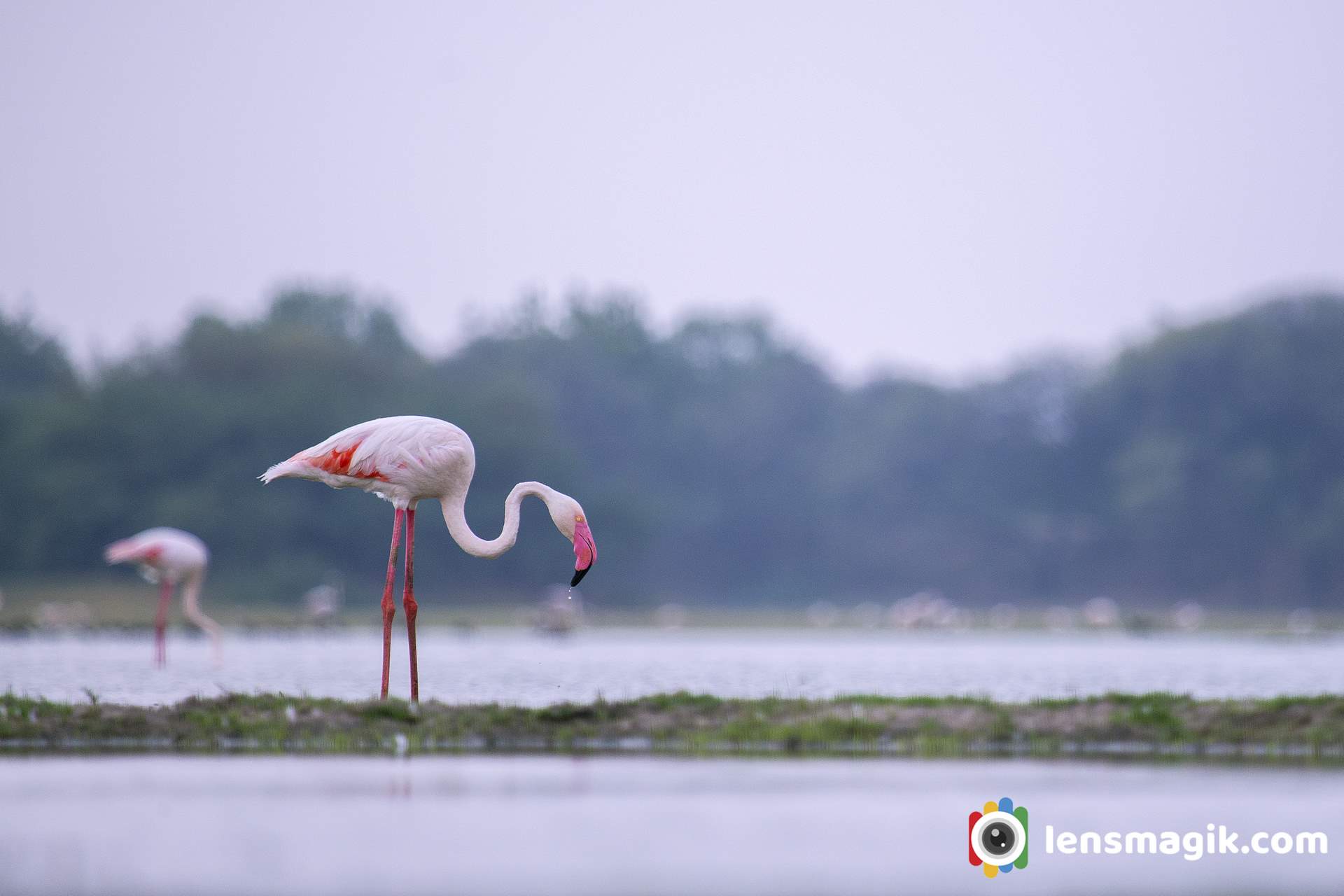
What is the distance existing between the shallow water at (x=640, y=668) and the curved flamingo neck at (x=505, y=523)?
4.18 feet

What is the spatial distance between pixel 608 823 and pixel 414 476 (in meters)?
7.04

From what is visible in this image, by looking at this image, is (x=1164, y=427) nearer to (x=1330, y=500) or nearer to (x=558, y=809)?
(x=1330, y=500)

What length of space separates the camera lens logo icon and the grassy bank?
3.63 m

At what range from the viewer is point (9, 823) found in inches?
339

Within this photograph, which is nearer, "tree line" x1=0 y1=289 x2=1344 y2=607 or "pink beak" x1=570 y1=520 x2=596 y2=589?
"pink beak" x1=570 y1=520 x2=596 y2=589

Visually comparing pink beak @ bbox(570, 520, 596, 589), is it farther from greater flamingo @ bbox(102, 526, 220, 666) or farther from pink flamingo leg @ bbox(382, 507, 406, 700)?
greater flamingo @ bbox(102, 526, 220, 666)

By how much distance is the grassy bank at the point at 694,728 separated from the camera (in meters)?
12.5

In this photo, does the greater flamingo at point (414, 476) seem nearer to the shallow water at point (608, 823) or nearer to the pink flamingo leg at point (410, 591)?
the pink flamingo leg at point (410, 591)

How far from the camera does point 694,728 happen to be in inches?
525

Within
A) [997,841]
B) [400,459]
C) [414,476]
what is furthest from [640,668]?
[997,841]

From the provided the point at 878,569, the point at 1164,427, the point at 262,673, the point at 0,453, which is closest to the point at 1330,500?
the point at 1164,427

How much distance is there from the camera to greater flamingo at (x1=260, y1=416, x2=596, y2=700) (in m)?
15.4

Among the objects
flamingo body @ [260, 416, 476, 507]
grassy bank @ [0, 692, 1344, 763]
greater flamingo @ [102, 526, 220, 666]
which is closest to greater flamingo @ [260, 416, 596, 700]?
flamingo body @ [260, 416, 476, 507]

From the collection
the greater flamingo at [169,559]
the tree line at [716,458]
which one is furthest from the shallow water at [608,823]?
the tree line at [716,458]
